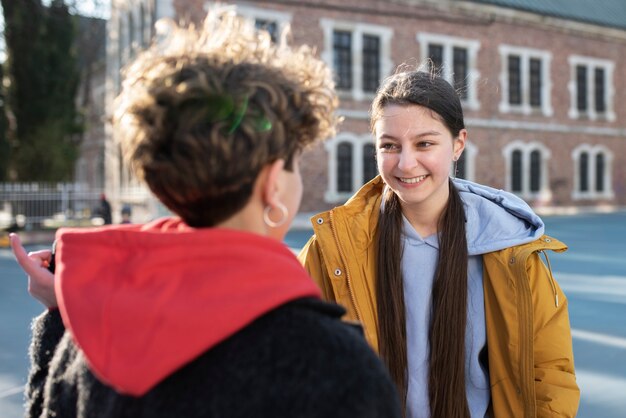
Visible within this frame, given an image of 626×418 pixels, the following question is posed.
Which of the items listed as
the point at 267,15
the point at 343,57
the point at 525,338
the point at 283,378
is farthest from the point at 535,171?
the point at 283,378

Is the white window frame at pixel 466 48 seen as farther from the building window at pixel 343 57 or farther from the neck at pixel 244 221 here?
the neck at pixel 244 221

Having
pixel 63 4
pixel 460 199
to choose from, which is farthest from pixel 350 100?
pixel 460 199

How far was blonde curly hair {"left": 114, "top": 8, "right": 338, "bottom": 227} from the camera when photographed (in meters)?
1.05

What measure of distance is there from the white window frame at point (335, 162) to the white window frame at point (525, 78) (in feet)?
23.2

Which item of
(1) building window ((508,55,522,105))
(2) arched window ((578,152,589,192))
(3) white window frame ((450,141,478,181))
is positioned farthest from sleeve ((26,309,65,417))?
(2) arched window ((578,152,589,192))

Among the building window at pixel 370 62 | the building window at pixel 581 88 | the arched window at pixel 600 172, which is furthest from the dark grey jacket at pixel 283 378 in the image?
the arched window at pixel 600 172

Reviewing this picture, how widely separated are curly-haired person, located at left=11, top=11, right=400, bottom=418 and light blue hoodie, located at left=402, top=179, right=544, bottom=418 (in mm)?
1135

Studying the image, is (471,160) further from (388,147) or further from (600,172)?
(388,147)

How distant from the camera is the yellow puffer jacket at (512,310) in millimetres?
2084

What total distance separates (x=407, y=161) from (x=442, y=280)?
1.39ft

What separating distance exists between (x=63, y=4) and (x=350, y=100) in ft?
32.1

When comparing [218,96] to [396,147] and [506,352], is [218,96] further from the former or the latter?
[506,352]

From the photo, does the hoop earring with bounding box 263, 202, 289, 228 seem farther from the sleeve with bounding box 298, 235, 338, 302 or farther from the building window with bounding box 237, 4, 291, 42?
the building window with bounding box 237, 4, 291, 42

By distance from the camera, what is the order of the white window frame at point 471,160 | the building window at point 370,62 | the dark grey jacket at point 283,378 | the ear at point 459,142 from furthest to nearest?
the white window frame at point 471,160
the building window at point 370,62
the ear at point 459,142
the dark grey jacket at point 283,378
